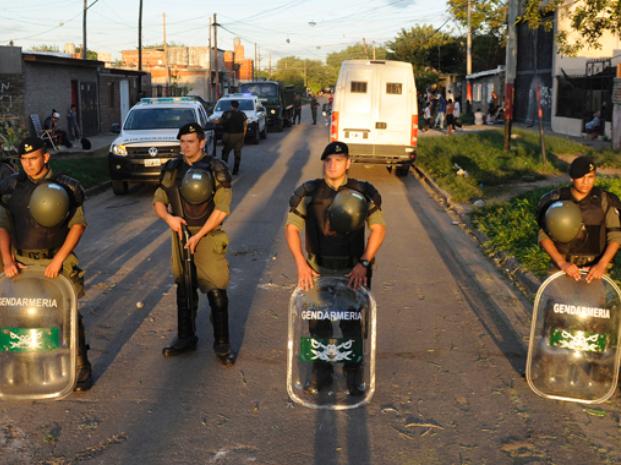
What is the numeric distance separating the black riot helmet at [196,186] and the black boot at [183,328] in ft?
2.50

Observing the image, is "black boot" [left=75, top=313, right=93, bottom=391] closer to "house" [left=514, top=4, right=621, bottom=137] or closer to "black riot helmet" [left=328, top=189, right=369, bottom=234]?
"black riot helmet" [left=328, top=189, right=369, bottom=234]

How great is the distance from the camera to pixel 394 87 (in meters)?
18.0

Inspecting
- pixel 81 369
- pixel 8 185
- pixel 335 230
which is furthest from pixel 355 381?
pixel 8 185

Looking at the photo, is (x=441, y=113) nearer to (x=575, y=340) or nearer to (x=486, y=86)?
(x=486, y=86)

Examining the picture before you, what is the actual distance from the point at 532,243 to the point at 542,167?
8.69m

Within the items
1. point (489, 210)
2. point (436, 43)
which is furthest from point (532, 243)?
point (436, 43)

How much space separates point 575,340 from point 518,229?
220 inches

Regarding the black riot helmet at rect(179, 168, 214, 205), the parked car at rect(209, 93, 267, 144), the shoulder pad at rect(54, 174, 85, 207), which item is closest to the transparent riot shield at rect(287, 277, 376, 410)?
the black riot helmet at rect(179, 168, 214, 205)

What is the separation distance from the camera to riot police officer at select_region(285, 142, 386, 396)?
15.7 ft

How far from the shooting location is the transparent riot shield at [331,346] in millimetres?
4910

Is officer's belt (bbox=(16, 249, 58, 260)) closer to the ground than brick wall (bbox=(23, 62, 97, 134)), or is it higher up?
closer to the ground

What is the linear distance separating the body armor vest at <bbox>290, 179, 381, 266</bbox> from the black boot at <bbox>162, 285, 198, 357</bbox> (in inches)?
53.9

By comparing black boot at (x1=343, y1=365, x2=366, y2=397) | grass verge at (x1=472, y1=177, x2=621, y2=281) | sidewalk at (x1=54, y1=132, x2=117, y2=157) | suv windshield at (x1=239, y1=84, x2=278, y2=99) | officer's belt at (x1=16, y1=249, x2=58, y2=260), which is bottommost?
black boot at (x1=343, y1=365, x2=366, y2=397)

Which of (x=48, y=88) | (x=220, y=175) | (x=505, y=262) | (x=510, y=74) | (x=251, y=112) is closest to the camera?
(x=220, y=175)
